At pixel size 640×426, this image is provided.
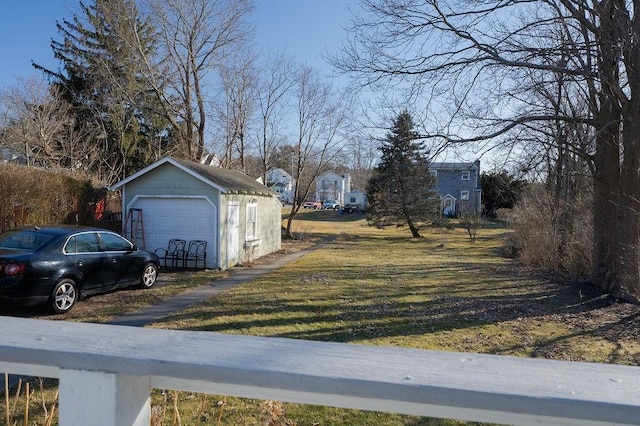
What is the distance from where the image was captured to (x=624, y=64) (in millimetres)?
9266

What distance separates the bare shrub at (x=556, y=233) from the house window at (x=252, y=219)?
11.1m

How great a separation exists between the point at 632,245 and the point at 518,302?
2.79 metres

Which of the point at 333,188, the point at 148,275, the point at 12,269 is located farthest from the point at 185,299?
the point at 333,188

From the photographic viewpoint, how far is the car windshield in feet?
25.7

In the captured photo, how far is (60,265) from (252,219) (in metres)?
10.3

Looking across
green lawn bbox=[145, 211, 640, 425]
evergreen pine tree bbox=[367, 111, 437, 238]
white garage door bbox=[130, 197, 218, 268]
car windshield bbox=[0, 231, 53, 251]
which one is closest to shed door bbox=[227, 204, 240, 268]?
white garage door bbox=[130, 197, 218, 268]

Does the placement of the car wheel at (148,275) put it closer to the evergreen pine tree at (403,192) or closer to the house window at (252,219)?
the house window at (252,219)

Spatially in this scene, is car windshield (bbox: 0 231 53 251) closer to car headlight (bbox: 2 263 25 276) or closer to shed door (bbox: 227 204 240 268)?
car headlight (bbox: 2 263 25 276)

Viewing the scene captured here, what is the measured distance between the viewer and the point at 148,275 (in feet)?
35.3

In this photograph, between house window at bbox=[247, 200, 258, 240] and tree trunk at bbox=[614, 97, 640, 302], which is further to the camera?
house window at bbox=[247, 200, 258, 240]

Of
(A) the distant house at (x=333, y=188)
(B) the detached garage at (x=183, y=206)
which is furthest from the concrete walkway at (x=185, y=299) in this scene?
(A) the distant house at (x=333, y=188)

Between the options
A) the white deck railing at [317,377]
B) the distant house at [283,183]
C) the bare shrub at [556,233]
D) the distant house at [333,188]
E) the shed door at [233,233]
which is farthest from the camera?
the distant house at [283,183]

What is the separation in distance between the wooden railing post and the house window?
16.3 metres

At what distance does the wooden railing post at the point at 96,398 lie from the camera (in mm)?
1061
